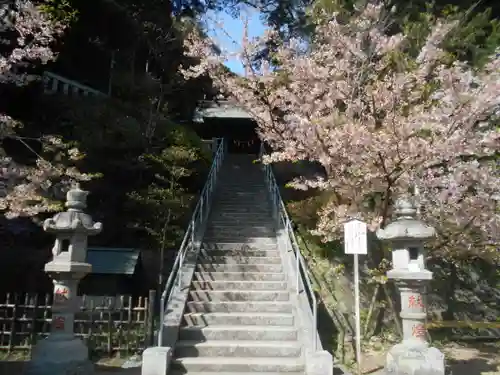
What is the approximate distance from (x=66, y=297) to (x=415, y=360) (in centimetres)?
575

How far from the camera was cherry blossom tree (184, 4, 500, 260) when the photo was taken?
827 cm

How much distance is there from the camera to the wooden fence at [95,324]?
7.98 metres

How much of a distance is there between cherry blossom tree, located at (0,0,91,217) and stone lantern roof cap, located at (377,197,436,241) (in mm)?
6786

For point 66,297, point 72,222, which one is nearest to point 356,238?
point 72,222

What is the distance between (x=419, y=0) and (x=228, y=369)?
11.2 meters

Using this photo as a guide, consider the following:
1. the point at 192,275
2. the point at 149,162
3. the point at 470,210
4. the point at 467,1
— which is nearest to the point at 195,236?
the point at 192,275

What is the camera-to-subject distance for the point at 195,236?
36.4 ft

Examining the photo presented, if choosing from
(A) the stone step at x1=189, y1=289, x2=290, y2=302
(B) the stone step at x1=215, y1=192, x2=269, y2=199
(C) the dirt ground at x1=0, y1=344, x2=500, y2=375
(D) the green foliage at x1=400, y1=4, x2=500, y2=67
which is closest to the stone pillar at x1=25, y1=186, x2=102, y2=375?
(C) the dirt ground at x1=0, y1=344, x2=500, y2=375

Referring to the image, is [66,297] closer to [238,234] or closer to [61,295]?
[61,295]

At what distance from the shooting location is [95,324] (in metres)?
8.22

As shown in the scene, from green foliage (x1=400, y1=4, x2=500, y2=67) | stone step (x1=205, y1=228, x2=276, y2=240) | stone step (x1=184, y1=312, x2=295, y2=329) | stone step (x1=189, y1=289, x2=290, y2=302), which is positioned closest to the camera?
stone step (x1=184, y1=312, x2=295, y2=329)

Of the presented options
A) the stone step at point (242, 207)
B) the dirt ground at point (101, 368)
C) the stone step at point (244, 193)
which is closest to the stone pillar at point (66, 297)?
the dirt ground at point (101, 368)

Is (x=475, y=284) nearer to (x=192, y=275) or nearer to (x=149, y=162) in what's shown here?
(x=192, y=275)

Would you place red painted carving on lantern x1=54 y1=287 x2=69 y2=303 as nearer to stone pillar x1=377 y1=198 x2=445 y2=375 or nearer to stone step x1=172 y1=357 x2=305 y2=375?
stone step x1=172 y1=357 x2=305 y2=375
